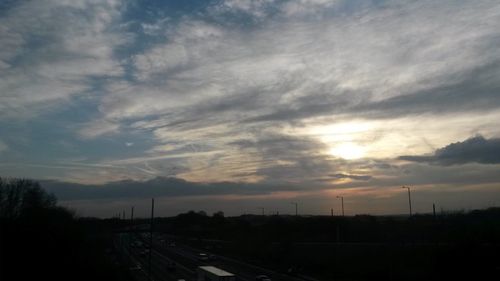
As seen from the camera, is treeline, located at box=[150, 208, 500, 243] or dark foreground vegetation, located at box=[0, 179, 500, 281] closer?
dark foreground vegetation, located at box=[0, 179, 500, 281]

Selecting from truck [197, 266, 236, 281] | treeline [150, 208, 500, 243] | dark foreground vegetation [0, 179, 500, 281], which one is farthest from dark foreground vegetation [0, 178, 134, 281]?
treeline [150, 208, 500, 243]

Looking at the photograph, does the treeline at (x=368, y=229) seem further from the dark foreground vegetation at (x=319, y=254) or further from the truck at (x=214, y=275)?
the truck at (x=214, y=275)

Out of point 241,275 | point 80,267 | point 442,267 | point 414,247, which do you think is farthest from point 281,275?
point 80,267

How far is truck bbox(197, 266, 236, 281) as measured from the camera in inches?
1396

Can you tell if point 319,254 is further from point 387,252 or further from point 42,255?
point 42,255

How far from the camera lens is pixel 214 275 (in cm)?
3678

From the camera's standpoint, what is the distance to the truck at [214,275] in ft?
116

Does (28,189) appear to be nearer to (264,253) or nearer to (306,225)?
(264,253)

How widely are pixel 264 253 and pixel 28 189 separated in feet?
145

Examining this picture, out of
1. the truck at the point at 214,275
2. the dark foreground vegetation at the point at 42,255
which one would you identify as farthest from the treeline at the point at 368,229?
the dark foreground vegetation at the point at 42,255

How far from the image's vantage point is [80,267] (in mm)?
42812

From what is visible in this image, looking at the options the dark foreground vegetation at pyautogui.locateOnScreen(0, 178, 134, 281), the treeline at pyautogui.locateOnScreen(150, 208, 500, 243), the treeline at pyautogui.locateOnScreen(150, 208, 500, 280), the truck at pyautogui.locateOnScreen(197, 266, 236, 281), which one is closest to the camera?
the dark foreground vegetation at pyautogui.locateOnScreen(0, 178, 134, 281)

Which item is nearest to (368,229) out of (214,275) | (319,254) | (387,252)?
(319,254)

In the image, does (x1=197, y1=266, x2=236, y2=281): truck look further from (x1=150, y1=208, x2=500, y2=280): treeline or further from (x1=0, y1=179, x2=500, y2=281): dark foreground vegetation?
(x1=150, y1=208, x2=500, y2=280): treeline
